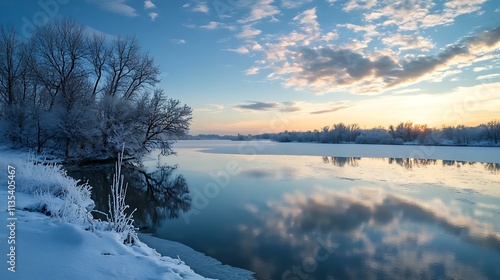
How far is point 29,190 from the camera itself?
23.9 feet

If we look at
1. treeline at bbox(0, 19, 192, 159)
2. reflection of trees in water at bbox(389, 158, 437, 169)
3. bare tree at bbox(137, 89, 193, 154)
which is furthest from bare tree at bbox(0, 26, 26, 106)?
reflection of trees in water at bbox(389, 158, 437, 169)

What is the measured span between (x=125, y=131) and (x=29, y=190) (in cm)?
1671

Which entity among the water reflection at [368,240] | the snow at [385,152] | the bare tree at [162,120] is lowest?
the water reflection at [368,240]

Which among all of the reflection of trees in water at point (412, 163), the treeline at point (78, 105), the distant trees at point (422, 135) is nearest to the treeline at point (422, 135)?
the distant trees at point (422, 135)

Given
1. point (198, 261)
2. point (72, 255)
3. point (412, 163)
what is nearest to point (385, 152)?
point (412, 163)

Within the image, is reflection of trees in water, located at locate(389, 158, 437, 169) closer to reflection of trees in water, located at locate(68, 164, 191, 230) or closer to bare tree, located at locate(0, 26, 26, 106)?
reflection of trees in water, located at locate(68, 164, 191, 230)

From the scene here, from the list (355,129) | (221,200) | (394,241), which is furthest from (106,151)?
(355,129)

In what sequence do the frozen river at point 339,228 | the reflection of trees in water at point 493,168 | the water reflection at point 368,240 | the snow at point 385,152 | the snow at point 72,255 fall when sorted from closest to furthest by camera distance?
the snow at point 72,255 < the water reflection at point 368,240 < the frozen river at point 339,228 < the reflection of trees in water at point 493,168 < the snow at point 385,152

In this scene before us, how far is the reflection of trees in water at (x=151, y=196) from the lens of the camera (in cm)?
877

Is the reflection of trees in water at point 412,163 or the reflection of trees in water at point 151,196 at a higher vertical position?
the reflection of trees in water at point 412,163

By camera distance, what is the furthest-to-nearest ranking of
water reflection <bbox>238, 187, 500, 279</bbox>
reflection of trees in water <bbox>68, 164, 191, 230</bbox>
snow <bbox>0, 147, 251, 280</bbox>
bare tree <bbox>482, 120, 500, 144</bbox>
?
bare tree <bbox>482, 120, 500, 144</bbox> → reflection of trees in water <bbox>68, 164, 191, 230</bbox> → water reflection <bbox>238, 187, 500, 279</bbox> → snow <bbox>0, 147, 251, 280</bbox>

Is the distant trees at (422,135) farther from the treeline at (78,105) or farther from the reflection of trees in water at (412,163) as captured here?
the treeline at (78,105)

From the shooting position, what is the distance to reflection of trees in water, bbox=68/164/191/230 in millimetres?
8773

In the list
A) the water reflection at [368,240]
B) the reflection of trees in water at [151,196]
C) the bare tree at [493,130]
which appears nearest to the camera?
the water reflection at [368,240]
